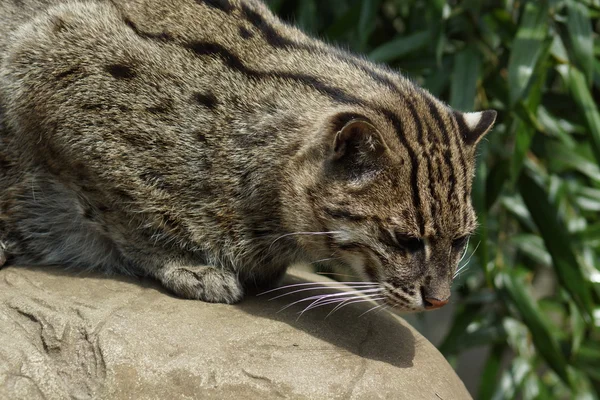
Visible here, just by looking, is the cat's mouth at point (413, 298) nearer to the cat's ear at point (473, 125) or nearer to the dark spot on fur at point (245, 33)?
the cat's ear at point (473, 125)

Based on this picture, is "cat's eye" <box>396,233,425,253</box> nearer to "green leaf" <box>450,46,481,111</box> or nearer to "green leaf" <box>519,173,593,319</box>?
"green leaf" <box>450,46,481,111</box>

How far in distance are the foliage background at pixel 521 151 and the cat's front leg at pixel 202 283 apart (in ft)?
6.30

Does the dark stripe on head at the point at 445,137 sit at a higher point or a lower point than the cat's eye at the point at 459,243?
higher

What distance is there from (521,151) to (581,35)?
0.95 metres

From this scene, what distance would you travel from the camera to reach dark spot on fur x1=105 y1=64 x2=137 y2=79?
5359 mm

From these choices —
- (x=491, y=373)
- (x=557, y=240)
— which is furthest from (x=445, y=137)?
(x=491, y=373)

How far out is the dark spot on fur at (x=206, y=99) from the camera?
17.4 ft

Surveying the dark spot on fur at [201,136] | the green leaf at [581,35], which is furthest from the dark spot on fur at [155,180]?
the green leaf at [581,35]

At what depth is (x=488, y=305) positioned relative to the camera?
27.0ft

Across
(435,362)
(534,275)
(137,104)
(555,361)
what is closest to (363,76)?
(137,104)

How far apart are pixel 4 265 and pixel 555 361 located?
4350 mm

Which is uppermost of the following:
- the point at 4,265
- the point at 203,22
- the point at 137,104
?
the point at 203,22

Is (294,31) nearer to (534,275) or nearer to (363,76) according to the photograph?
(363,76)

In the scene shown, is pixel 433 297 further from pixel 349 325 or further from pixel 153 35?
pixel 153 35
